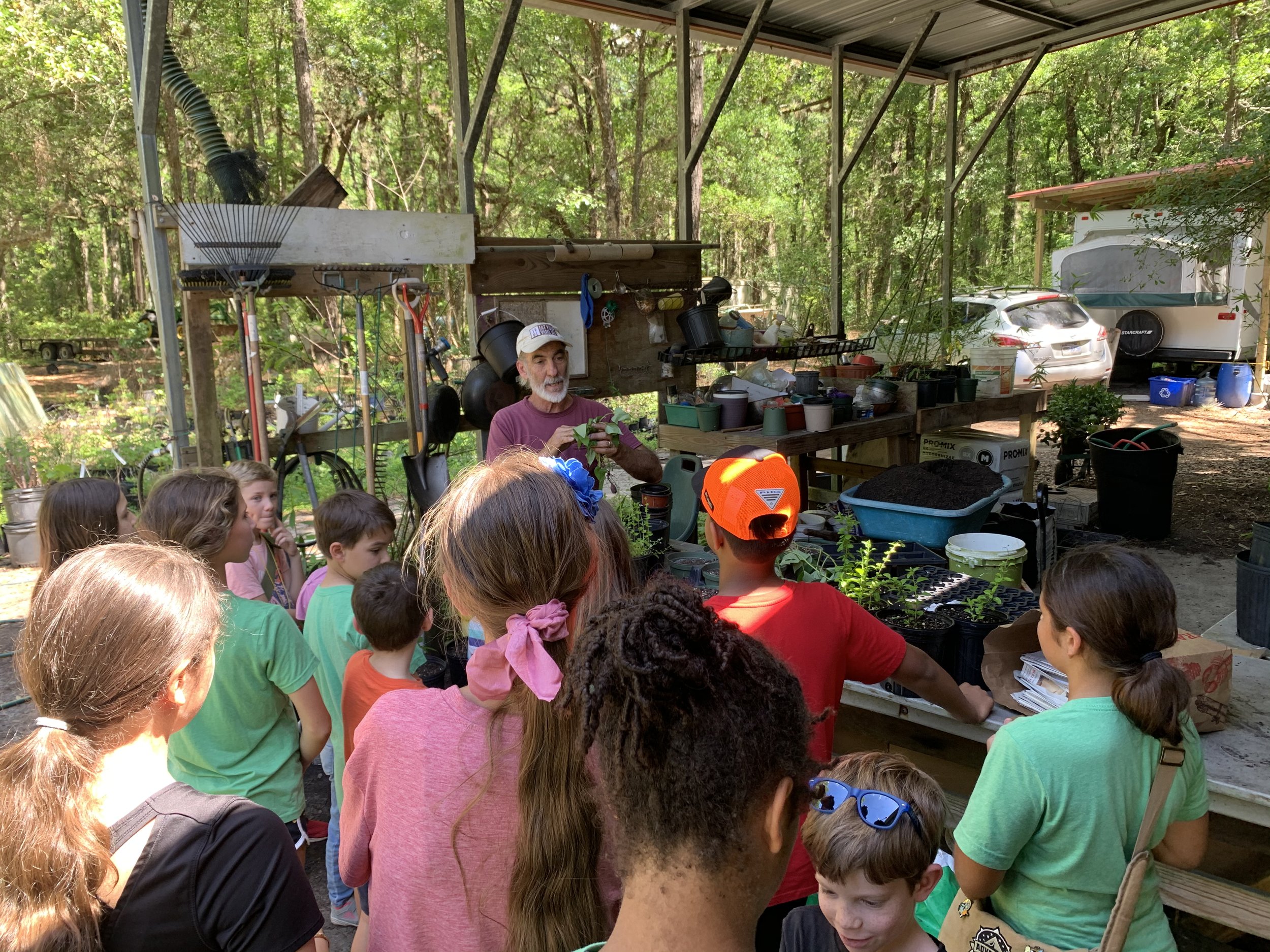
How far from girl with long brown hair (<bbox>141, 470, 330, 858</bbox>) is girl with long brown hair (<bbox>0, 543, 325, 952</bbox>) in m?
0.85

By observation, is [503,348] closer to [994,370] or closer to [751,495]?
[751,495]

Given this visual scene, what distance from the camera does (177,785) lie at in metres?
1.28

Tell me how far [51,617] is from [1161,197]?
21.3ft

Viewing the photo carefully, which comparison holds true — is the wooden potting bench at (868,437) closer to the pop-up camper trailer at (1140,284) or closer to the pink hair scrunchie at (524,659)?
the pink hair scrunchie at (524,659)

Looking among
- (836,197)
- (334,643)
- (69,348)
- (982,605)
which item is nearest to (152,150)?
(334,643)

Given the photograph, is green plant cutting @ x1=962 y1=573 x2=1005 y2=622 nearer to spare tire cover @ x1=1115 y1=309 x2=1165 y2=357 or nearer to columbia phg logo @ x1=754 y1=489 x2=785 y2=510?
columbia phg logo @ x1=754 y1=489 x2=785 y2=510

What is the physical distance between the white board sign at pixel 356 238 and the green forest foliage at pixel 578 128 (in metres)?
10.0

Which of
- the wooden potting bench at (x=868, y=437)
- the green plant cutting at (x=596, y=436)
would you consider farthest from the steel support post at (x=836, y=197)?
the green plant cutting at (x=596, y=436)

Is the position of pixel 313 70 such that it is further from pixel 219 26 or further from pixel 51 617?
pixel 51 617

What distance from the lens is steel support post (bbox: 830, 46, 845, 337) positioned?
7.57 m

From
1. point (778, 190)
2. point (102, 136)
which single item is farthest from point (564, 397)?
point (778, 190)

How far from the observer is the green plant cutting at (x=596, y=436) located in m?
3.28

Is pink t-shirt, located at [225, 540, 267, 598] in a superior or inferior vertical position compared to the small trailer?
inferior

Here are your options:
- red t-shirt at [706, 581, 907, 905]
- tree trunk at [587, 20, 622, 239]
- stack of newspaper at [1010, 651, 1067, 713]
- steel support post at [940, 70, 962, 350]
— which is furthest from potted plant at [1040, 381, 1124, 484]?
tree trunk at [587, 20, 622, 239]
